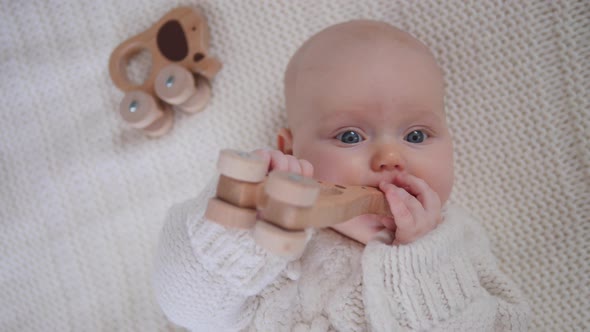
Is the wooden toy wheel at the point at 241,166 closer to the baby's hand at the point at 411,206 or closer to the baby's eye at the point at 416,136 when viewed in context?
the baby's hand at the point at 411,206

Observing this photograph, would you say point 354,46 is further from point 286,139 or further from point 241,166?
point 241,166

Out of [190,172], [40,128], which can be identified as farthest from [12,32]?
[190,172]

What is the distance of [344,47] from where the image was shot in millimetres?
826

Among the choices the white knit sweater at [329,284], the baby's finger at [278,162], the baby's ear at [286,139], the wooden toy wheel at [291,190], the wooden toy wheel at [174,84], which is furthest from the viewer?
the wooden toy wheel at [174,84]

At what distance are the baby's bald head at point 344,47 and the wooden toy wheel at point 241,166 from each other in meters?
0.36

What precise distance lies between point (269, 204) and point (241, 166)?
0.05 metres

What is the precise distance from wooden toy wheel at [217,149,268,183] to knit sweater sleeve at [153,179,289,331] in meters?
0.22

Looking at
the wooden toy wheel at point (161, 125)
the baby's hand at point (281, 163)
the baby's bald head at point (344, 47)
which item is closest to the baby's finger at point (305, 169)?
the baby's hand at point (281, 163)

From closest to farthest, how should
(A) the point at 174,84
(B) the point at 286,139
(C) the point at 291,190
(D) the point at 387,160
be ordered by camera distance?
(C) the point at 291,190
(D) the point at 387,160
(B) the point at 286,139
(A) the point at 174,84

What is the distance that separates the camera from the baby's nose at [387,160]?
A: 74 centimetres

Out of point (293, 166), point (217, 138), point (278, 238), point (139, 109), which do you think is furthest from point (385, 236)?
point (139, 109)

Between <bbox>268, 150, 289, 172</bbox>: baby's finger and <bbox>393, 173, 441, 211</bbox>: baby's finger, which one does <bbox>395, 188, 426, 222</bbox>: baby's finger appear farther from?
<bbox>268, 150, 289, 172</bbox>: baby's finger

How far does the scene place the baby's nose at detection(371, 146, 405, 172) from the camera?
2.42 ft

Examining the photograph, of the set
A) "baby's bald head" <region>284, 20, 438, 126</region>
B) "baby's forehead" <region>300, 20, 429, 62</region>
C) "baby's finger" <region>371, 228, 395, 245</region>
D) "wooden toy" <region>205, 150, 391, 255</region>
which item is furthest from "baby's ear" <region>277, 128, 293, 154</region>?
"wooden toy" <region>205, 150, 391, 255</region>
